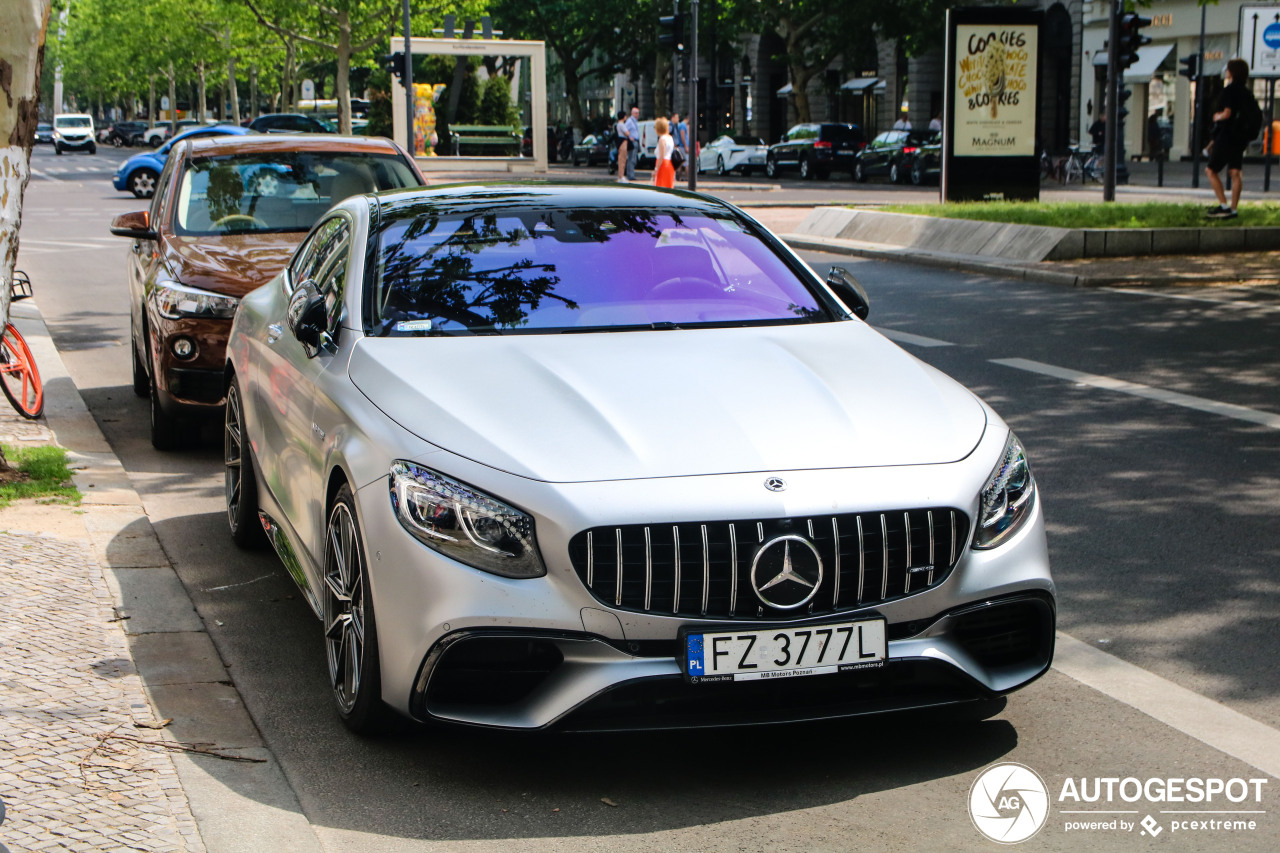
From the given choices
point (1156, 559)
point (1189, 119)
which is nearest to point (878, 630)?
point (1156, 559)

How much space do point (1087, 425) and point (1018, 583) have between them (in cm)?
490

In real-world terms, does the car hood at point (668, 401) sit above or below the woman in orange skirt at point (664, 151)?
below

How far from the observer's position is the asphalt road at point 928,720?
12.1 feet

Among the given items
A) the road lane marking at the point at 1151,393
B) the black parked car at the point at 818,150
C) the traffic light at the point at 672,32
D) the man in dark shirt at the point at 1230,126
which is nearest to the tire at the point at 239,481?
the road lane marking at the point at 1151,393

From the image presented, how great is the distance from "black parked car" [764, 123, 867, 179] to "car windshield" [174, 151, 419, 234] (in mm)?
36952

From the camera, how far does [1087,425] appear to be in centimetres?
859

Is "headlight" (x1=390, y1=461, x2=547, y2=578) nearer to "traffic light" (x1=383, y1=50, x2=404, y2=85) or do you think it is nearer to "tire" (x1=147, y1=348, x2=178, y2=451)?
"tire" (x1=147, y1=348, x2=178, y2=451)

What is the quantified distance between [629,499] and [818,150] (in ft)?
140

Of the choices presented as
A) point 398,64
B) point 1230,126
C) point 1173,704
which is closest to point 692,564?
point 1173,704

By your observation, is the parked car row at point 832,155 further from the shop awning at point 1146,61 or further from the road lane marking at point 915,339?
the road lane marking at point 915,339

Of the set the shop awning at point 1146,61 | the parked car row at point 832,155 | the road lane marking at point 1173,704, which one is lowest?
the road lane marking at point 1173,704

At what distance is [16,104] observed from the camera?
6.89 m

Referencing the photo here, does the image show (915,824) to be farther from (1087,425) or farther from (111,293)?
(111,293)

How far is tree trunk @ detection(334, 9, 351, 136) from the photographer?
176 feet
